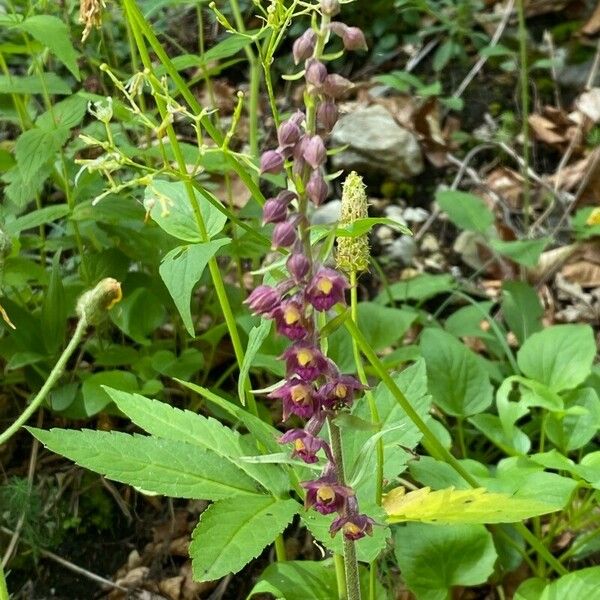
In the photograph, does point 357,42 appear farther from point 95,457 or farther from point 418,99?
point 418,99

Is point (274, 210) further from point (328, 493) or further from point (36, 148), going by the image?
point (36, 148)

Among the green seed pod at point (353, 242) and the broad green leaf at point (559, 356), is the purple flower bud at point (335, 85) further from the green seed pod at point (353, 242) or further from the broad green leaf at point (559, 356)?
the broad green leaf at point (559, 356)

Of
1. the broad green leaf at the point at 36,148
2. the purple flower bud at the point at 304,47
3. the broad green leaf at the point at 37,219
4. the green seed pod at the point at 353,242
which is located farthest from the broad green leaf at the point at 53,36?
the purple flower bud at the point at 304,47

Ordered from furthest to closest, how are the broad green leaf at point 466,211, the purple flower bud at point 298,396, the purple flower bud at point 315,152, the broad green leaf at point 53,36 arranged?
the broad green leaf at point 466,211
the broad green leaf at point 53,36
the purple flower bud at point 298,396
the purple flower bud at point 315,152

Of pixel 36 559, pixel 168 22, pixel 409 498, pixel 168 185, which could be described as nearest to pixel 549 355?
pixel 409 498

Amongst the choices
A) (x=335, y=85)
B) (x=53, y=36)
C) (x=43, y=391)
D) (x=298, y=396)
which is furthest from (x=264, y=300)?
(x=53, y=36)
